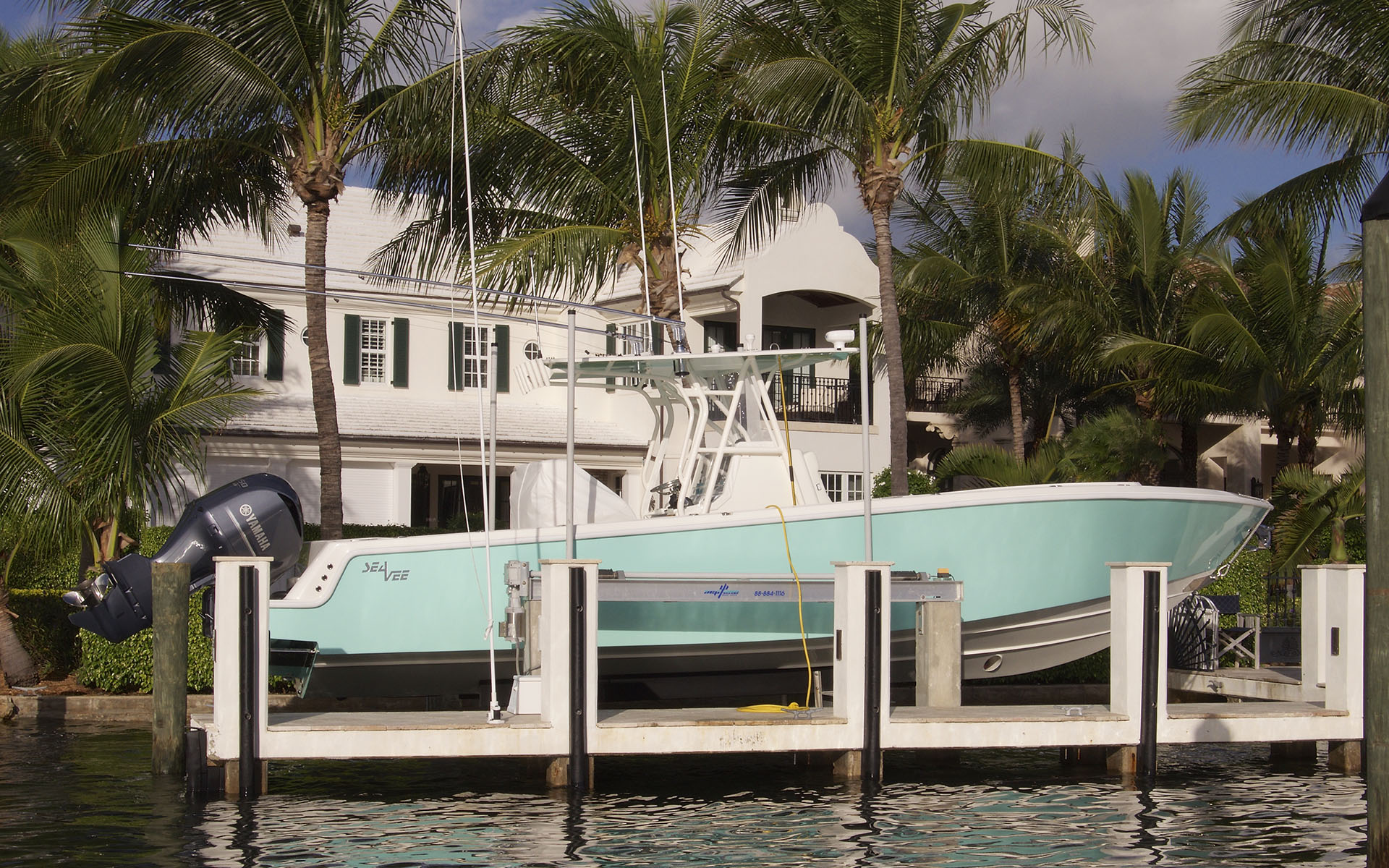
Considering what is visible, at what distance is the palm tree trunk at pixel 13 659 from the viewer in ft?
52.2

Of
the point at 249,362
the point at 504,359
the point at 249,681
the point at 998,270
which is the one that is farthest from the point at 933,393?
the point at 249,681

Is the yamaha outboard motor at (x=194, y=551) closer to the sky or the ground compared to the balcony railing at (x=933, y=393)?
closer to the ground

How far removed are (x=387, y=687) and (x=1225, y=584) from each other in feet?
35.1

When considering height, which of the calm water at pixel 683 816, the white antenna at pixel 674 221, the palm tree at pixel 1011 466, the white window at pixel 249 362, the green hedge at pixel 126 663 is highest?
the white antenna at pixel 674 221

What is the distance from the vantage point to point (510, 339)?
26578mm

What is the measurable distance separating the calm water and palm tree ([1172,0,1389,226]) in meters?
7.90

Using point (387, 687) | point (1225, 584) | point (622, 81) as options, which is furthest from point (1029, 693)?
point (622, 81)

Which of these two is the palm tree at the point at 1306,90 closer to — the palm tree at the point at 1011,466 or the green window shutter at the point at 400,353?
the palm tree at the point at 1011,466

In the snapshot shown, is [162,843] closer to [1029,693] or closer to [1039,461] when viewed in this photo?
[1029,693]

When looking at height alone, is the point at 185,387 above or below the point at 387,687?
above

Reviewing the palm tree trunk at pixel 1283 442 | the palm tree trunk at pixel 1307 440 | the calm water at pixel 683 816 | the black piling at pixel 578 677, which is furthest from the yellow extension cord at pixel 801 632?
the palm tree trunk at pixel 1307 440

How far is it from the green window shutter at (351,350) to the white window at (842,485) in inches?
334

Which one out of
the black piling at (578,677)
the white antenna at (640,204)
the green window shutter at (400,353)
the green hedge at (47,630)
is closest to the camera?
the black piling at (578,677)

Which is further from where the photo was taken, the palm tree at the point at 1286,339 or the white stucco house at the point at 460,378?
the white stucco house at the point at 460,378
